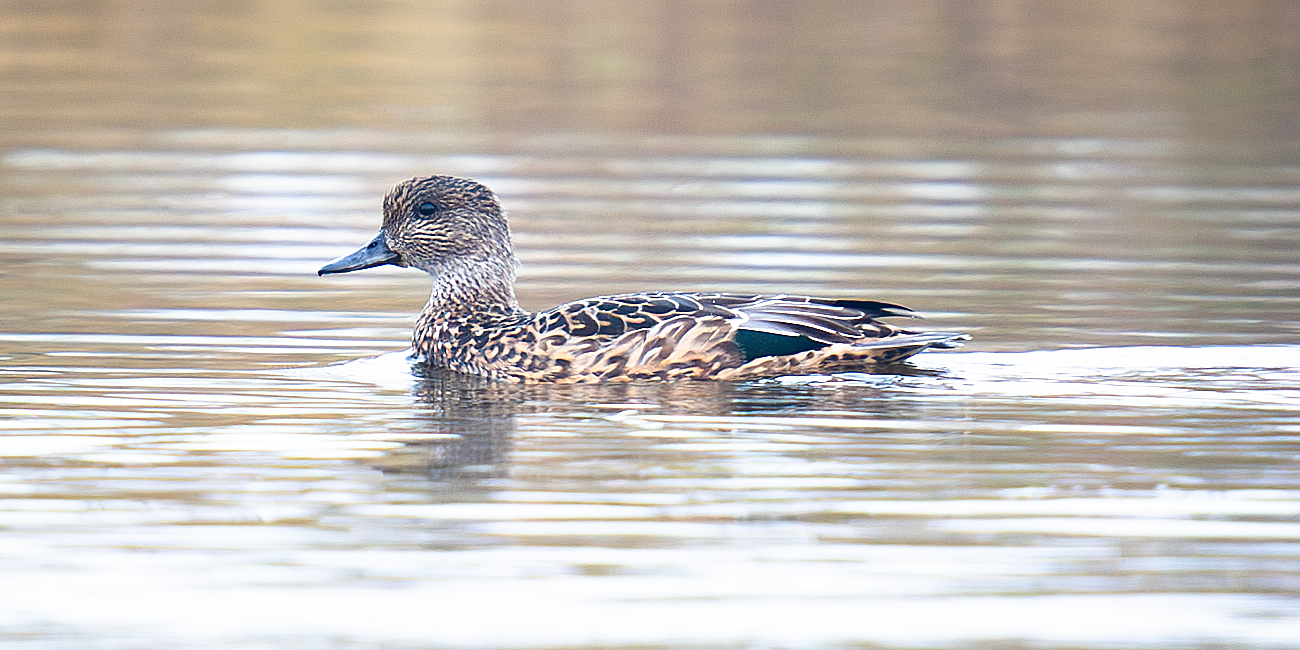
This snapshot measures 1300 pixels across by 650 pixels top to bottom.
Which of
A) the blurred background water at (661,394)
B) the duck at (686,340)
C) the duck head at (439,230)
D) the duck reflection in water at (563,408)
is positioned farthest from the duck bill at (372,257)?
the duck reflection in water at (563,408)

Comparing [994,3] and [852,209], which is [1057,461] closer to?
[852,209]

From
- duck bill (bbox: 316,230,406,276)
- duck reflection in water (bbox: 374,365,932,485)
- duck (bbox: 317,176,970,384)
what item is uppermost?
duck bill (bbox: 316,230,406,276)

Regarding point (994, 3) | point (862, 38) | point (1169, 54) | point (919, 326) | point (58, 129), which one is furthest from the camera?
point (994, 3)

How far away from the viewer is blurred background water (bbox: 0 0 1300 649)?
248 inches

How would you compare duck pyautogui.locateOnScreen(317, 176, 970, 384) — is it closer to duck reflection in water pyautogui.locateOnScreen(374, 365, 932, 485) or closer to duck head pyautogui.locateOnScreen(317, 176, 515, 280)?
duck reflection in water pyautogui.locateOnScreen(374, 365, 932, 485)

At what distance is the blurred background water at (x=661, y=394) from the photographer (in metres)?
6.30

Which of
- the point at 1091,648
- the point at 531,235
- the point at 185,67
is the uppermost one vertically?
the point at 185,67

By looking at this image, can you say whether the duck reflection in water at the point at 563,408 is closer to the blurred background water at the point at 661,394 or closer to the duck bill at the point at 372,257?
the blurred background water at the point at 661,394

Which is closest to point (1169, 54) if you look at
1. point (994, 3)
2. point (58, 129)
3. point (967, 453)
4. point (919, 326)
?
point (994, 3)

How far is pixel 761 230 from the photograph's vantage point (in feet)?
51.7

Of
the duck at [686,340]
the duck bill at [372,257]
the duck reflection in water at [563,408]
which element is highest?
the duck bill at [372,257]

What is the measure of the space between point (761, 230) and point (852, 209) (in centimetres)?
123

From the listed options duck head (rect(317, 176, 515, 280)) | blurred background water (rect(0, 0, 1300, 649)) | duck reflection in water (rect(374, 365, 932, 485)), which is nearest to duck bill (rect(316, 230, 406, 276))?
duck head (rect(317, 176, 515, 280))

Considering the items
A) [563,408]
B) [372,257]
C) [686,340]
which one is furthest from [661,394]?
[372,257]
